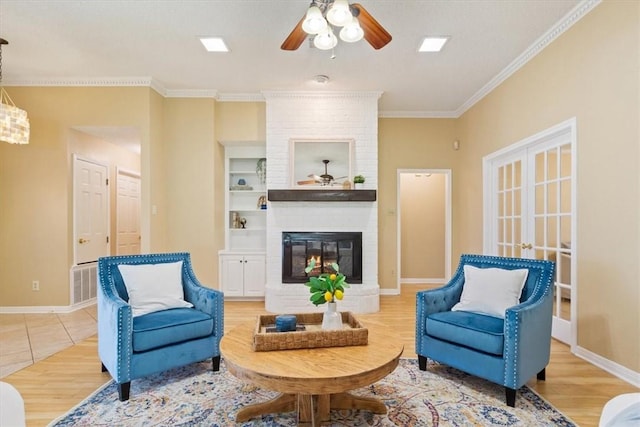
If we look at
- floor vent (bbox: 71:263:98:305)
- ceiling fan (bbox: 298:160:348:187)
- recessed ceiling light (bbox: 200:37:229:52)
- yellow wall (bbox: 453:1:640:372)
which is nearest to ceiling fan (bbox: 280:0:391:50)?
recessed ceiling light (bbox: 200:37:229:52)

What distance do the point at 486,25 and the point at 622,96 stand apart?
1243 mm

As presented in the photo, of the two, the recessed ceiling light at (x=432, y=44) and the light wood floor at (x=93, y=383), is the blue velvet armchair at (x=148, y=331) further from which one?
the recessed ceiling light at (x=432, y=44)

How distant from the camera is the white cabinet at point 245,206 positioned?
16.1ft

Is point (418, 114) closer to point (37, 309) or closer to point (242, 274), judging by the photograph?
point (242, 274)

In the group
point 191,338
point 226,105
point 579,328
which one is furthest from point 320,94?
point 579,328

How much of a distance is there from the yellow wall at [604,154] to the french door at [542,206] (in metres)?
0.13

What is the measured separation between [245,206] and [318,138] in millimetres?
1600

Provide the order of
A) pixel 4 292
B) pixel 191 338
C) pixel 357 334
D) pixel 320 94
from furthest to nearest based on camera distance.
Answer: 1. pixel 320 94
2. pixel 4 292
3. pixel 191 338
4. pixel 357 334

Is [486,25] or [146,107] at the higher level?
[486,25]

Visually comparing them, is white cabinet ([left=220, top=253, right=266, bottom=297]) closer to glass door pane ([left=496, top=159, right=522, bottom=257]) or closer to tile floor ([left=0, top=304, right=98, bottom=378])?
tile floor ([left=0, top=304, right=98, bottom=378])

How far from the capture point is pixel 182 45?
3455 millimetres

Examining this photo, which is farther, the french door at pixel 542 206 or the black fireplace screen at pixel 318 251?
the black fireplace screen at pixel 318 251

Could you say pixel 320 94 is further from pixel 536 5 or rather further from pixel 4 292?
pixel 4 292

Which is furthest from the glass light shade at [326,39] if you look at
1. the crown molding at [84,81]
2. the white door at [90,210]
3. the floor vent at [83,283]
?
the floor vent at [83,283]
